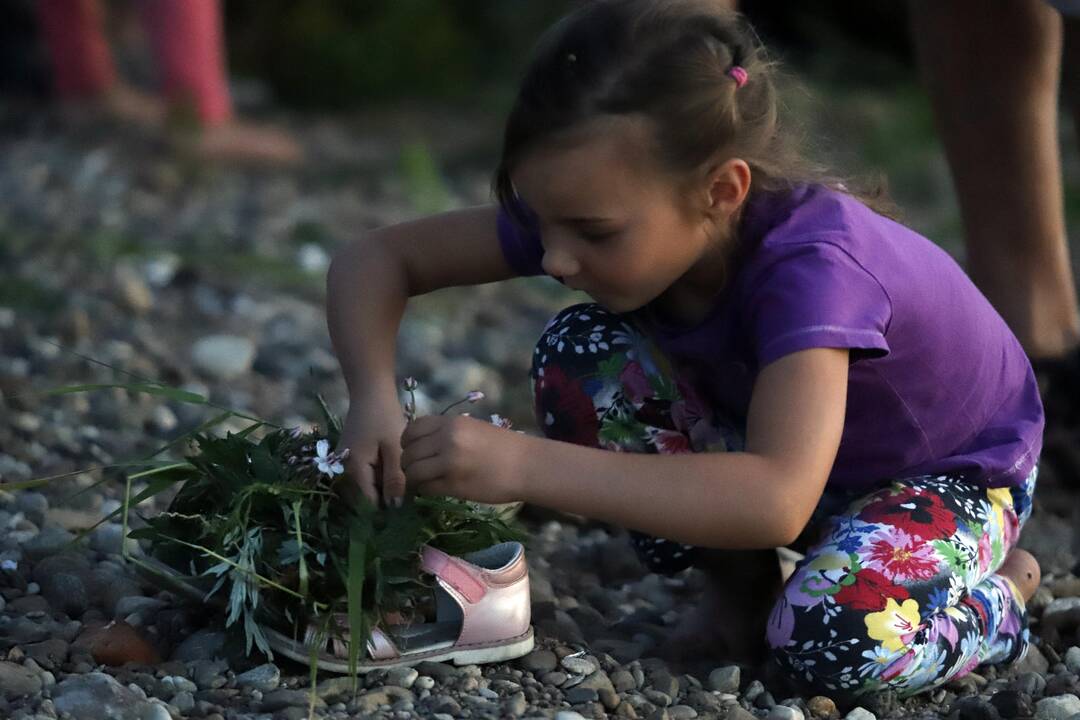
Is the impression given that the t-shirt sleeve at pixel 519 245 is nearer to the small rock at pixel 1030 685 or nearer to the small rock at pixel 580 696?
the small rock at pixel 580 696

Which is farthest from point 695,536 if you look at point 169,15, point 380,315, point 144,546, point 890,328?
point 169,15

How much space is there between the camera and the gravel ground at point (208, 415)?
1.80 meters

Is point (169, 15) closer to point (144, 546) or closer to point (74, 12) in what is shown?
point (74, 12)

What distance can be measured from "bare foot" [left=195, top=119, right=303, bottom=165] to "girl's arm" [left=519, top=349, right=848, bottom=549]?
3.68m

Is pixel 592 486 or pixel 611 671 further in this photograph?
pixel 611 671

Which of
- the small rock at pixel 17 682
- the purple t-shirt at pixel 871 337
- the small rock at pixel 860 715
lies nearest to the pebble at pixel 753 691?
the small rock at pixel 860 715

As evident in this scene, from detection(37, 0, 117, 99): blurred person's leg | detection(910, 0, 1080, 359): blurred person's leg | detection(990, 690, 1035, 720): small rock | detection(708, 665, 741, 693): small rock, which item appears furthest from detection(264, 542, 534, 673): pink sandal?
detection(37, 0, 117, 99): blurred person's leg

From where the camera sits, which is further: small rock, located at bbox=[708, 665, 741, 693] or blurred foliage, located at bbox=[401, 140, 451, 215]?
blurred foliage, located at bbox=[401, 140, 451, 215]

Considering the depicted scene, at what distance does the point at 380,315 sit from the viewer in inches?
84.4

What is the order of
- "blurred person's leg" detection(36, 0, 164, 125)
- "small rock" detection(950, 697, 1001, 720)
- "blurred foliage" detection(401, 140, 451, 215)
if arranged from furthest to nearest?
"blurred person's leg" detection(36, 0, 164, 125) < "blurred foliage" detection(401, 140, 451, 215) < "small rock" detection(950, 697, 1001, 720)

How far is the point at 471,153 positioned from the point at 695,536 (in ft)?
13.1

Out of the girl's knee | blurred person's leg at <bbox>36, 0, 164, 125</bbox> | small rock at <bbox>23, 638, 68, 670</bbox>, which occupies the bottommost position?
blurred person's leg at <bbox>36, 0, 164, 125</bbox>

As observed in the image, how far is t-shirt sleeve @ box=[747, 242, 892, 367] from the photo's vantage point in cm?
176

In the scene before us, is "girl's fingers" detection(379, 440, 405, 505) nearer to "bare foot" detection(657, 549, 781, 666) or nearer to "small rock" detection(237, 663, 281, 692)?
"small rock" detection(237, 663, 281, 692)
